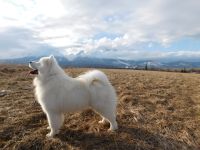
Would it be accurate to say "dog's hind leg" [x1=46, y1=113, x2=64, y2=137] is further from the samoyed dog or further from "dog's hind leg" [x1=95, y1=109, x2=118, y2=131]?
"dog's hind leg" [x1=95, y1=109, x2=118, y2=131]

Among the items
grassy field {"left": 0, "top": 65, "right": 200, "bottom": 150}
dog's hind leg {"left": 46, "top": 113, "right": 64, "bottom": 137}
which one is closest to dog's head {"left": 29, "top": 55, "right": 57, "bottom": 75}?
dog's hind leg {"left": 46, "top": 113, "right": 64, "bottom": 137}

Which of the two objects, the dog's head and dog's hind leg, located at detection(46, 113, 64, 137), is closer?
the dog's head

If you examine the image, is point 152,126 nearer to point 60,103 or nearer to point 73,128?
point 73,128

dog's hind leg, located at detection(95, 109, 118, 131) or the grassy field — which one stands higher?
dog's hind leg, located at detection(95, 109, 118, 131)

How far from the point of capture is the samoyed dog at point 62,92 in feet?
21.6

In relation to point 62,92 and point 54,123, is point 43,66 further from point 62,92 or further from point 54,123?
point 54,123

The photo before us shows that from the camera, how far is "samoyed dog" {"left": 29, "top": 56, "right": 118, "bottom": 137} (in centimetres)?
657

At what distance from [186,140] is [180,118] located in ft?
4.89

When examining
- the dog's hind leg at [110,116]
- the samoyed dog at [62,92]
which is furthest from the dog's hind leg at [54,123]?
the dog's hind leg at [110,116]

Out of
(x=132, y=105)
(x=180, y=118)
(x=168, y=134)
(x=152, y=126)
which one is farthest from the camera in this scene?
(x=132, y=105)

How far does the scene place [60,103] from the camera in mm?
6586

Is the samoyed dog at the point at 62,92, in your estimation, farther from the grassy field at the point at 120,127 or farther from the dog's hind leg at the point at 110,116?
the grassy field at the point at 120,127

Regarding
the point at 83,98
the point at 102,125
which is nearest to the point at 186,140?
the point at 102,125

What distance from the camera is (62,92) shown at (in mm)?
6586
